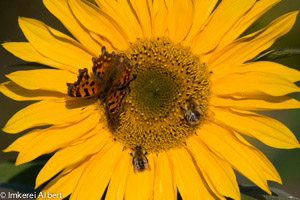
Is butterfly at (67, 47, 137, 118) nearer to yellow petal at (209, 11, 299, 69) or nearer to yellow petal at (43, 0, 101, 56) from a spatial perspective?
yellow petal at (43, 0, 101, 56)

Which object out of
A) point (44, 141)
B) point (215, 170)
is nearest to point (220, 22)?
point (215, 170)

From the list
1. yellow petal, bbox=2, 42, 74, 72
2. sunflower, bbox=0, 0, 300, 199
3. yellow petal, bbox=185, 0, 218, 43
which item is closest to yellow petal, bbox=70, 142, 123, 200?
sunflower, bbox=0, 0, 300, 199

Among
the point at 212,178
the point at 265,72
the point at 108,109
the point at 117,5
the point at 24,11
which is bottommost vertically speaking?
the point at 212,178

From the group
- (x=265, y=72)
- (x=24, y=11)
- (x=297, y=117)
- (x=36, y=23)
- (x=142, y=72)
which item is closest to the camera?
(x=265, y=72)

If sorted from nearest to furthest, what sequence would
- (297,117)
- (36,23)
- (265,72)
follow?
(265,72)
(36,23)
(297,117)

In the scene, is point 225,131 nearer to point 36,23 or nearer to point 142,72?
point 142,72

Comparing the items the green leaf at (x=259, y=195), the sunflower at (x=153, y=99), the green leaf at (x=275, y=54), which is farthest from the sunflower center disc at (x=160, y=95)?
the green leaf at (x=259, y=195)

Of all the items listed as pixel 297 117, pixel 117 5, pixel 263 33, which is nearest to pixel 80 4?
pixel 117 5
